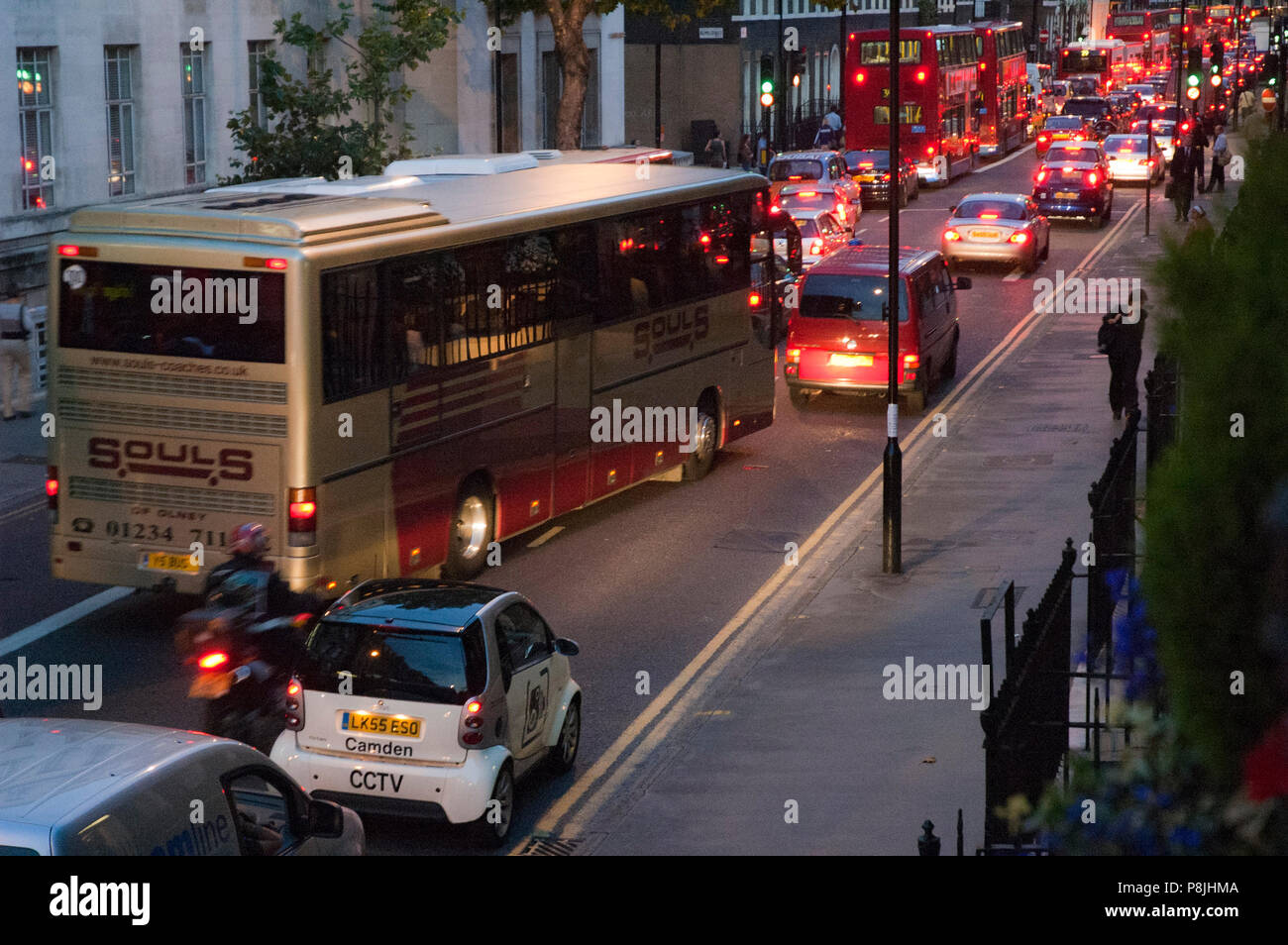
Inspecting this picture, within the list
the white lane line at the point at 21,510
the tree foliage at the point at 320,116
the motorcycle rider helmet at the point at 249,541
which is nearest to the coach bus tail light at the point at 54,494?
the motorcycle rider helmet at the point at 249,541

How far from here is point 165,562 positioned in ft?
46.4

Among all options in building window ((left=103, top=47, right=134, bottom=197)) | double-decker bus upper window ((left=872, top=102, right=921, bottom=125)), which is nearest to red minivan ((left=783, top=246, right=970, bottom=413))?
building window ((left=103, top=47, right=134, bottom=197))

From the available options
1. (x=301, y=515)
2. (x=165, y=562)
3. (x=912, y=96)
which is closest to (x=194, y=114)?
(x=165, y=562)

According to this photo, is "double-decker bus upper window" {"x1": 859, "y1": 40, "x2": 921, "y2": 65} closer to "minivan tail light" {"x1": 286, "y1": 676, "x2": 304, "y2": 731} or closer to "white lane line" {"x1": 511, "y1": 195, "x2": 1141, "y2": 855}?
"white lane line" {"x1": 511, "y1": 195, "x2": 1141, "y2": 855}

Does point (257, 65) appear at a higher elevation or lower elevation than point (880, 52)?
lower

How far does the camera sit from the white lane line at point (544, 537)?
18.1m

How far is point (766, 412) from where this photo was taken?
891 inches

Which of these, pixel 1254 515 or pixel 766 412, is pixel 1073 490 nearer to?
pixel 766 412

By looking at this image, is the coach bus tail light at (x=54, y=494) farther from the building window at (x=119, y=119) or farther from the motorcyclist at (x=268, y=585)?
the building window at (x=119, y=119)

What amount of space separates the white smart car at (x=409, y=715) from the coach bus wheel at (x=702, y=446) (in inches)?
399

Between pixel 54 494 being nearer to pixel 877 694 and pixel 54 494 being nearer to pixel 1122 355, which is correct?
pixel 877 694

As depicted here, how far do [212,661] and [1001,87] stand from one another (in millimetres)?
61632

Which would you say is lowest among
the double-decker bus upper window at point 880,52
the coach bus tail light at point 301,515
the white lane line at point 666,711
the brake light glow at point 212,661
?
the white lane line at point 666,711

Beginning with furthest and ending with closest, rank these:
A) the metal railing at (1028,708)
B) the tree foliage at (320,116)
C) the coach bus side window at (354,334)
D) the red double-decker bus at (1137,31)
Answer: the red double-decker bus at (1137,31), the tree foliage at (320,116), the coach bus side window at (354,334), the metal railing at (1028,708)
